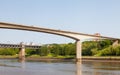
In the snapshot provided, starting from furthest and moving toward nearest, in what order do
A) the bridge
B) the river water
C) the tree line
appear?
1. the tree line
2. the bridge
3. the river water

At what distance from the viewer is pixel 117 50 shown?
106 m

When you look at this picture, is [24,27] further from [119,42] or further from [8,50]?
[8,50]

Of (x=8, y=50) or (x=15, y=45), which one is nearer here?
(x=15, y=45)

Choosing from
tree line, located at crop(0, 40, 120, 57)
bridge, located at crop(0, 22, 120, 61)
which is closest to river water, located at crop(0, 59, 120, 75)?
bridge, located at crop(0, 22, 120, 61)

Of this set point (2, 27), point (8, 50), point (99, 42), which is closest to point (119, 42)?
point (99, 42)

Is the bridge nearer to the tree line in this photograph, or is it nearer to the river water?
the tree line

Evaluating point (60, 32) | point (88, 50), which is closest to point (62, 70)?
point (60, 32)

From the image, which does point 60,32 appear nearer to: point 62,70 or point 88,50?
point 88,50

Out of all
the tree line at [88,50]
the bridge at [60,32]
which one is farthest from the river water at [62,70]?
the tree line at [88,50]

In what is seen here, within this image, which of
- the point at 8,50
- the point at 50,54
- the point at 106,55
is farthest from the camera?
the point at 8,50

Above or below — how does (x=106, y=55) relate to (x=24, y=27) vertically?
below

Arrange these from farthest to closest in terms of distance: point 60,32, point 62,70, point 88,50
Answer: point 88,50 < point 60,32 < point 62,70

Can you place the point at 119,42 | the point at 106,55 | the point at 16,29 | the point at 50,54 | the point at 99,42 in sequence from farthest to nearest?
1. the point at 50,54
2. the point at 99,42
3. the point at 119,42
4. the point at 106,55
5. the point at 16,29

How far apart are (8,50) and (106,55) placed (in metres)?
75.9
